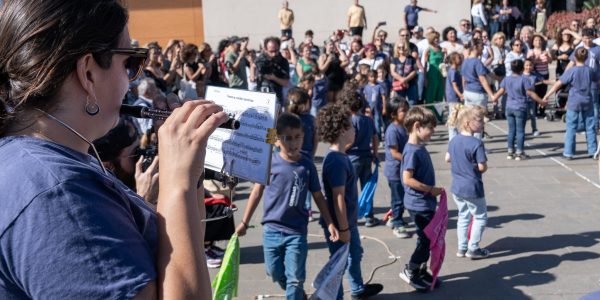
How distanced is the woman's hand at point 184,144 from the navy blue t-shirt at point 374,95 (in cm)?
1160

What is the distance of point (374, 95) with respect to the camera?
42.8 feet

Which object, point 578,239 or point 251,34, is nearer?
point 578,239

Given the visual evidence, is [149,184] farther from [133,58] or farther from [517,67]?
[517,67]

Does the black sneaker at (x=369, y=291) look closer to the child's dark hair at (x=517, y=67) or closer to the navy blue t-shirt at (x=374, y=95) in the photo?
the navy blue t-shirt at (x=374, y=95)

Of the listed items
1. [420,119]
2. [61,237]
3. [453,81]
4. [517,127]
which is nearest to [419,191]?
[420,119]

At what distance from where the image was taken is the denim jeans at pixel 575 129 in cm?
1146

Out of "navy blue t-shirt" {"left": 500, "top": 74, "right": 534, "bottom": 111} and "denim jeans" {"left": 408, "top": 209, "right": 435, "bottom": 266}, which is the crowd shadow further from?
"navy blue t-shirt" {"left": 500, "top": 74, "right": 534, "bottom": 111}

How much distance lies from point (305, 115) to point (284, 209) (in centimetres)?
310

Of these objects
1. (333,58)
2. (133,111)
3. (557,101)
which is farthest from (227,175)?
(557,101)

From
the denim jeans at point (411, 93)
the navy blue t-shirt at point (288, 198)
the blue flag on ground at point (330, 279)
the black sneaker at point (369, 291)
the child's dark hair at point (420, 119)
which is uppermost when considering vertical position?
the child's dark hair at point (420, 119)

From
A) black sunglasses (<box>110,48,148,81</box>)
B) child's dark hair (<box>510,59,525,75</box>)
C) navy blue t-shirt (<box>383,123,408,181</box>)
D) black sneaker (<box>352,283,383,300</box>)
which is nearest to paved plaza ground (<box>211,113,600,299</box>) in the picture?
black sneaker (<box>352,283,383,300</box>)

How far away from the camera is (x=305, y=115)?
8.12m

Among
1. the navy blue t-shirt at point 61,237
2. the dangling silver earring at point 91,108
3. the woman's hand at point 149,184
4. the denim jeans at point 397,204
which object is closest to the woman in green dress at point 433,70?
the denim jeans at point 397,204

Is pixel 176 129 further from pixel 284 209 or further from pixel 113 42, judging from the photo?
pixel 284 209
